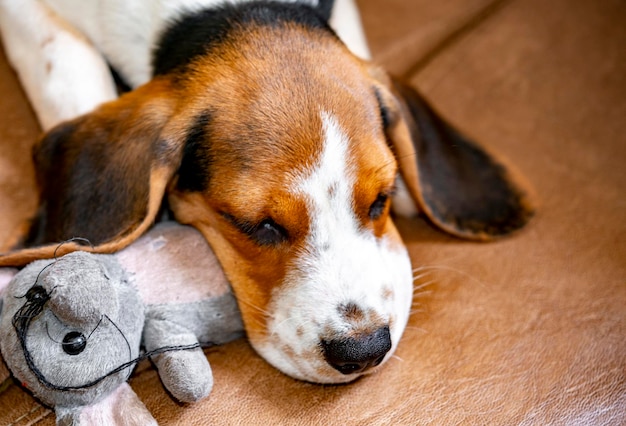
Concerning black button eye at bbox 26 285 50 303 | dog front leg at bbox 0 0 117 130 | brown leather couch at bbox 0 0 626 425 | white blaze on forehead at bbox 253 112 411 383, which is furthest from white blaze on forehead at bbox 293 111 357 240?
dog front leg at bbox 0 0 117 130

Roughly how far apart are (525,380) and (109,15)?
5.76 feet

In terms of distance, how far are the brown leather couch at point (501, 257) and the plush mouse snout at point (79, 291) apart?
0.32 metres

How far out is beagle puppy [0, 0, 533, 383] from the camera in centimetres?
180

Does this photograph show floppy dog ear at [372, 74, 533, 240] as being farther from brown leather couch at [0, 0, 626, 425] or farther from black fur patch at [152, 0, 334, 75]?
black fur patch at [152, 0, 334, 75]

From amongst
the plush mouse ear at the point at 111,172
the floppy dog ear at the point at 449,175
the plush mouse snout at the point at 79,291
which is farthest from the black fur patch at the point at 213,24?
the plush mouse snout at the point at 79,291

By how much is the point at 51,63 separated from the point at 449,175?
54.4 inches

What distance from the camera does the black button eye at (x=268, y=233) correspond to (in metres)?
1.87

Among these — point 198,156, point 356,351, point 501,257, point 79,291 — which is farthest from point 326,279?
point 501,257

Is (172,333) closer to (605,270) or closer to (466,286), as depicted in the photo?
(466,286)

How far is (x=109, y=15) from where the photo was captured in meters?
2.47

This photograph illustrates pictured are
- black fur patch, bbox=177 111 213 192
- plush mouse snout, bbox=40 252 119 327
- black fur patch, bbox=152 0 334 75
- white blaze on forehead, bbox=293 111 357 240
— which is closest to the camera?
plush mouse snout, bbox=40 252 119 327

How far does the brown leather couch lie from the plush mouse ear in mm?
256

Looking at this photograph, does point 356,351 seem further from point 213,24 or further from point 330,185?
point 213,24

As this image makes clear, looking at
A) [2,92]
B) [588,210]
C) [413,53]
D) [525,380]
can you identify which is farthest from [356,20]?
[525,380]
